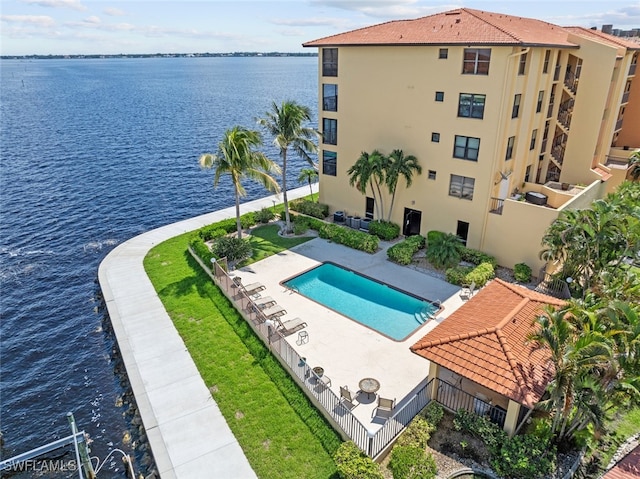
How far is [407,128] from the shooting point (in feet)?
94.0

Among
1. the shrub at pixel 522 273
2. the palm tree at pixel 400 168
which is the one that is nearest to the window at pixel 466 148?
the palm tree at pixel 400 168

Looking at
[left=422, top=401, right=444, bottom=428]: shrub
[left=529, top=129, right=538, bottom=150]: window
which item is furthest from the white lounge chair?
[left=529, top=129, right=538, bottom=150]: window

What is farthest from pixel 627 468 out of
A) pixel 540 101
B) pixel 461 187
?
pixel 540 101

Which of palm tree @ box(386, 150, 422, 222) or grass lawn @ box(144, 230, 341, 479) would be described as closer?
grass lawn @ box(144, 230, 341, 479)

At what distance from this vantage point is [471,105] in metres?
25.3

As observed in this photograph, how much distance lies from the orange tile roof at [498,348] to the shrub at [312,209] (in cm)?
1874

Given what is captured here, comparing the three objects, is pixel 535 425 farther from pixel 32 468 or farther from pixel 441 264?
pixel 32 468

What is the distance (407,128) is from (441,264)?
9359 mm

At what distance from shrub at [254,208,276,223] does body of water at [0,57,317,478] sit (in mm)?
7533

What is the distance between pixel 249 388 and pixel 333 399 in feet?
13.0

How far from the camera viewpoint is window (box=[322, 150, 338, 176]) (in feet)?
111

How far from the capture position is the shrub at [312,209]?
34719mm

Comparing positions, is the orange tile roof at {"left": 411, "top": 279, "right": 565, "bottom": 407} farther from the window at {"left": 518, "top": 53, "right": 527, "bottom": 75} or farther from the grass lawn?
the window at {"left": 518, "top": 53, "right": 527, "bottom": 75}

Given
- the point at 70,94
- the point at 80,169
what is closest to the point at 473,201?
the point at 80,169
